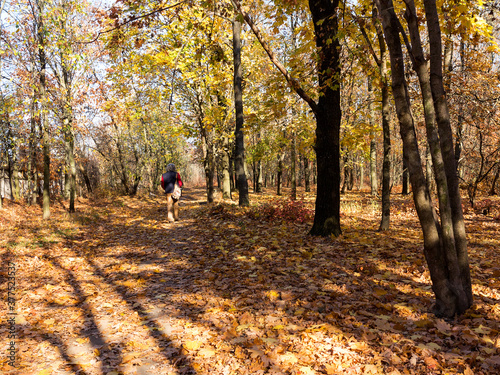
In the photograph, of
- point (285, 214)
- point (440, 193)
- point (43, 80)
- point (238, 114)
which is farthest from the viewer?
point (238, 114)

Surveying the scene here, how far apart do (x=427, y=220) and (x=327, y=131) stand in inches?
155

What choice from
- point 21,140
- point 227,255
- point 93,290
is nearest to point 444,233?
point 227,255

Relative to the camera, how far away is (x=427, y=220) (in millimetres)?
3592

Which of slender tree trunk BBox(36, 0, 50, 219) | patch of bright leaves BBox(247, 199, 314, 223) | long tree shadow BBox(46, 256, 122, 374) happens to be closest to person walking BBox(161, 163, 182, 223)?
patch of bright leaves BBox(247, 199, 314, 223)

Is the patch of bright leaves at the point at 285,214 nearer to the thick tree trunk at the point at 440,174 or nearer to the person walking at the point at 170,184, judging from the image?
the person walking at the point at 170,184

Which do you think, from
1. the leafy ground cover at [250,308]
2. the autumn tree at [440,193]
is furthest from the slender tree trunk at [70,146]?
the autumn tree at [440,193]

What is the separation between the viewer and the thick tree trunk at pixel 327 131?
23.0ft

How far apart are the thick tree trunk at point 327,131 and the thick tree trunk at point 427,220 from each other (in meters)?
3.14

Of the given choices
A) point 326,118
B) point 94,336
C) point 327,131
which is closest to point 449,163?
point 327,131

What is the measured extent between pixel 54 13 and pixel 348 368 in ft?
57.2

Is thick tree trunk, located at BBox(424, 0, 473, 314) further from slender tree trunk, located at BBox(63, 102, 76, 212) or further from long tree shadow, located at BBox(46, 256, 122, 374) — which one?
slender tree trunk, located at BBox(63, 102, 76, 212)

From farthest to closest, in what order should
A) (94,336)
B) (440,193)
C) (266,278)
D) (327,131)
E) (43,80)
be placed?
(43,80)
(327,131)
(266,278)
(94,336)
(440,193)

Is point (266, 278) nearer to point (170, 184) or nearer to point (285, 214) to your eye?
point (285, 214)

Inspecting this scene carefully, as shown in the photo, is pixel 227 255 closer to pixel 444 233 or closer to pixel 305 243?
pixel 305 243
